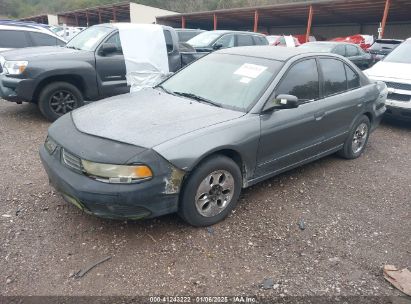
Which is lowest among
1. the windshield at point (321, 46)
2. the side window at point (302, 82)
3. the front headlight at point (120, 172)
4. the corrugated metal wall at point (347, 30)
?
the corrugated metal wall at point (347, 30)

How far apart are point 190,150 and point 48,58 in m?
4.14

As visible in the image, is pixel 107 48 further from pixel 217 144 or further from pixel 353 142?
pixel 353 142

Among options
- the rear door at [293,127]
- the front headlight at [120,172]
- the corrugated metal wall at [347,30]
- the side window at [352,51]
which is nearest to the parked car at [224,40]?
the side window at [352,51]

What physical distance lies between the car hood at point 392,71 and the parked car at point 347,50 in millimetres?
4541

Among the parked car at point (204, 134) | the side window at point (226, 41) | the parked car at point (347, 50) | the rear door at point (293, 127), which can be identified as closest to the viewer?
the parked car at point (204, 134)

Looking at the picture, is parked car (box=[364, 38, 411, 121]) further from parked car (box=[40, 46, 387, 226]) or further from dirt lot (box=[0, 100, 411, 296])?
dirt lot (box=[0, 100, 411, 296])

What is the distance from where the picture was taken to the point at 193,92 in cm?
381

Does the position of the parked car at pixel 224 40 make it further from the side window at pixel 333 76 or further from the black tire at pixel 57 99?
the side window at pixel 333 76

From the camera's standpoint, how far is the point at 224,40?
33.9 feet

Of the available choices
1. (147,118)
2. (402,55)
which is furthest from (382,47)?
(147,118)

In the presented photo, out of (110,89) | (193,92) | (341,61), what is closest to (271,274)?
(193,92)

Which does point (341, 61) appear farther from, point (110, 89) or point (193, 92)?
point (110, 89)

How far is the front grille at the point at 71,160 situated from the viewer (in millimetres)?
2775

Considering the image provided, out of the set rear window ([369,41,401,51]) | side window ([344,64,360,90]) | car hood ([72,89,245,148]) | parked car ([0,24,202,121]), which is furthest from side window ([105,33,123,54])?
rear window ([369,41,401,51])
